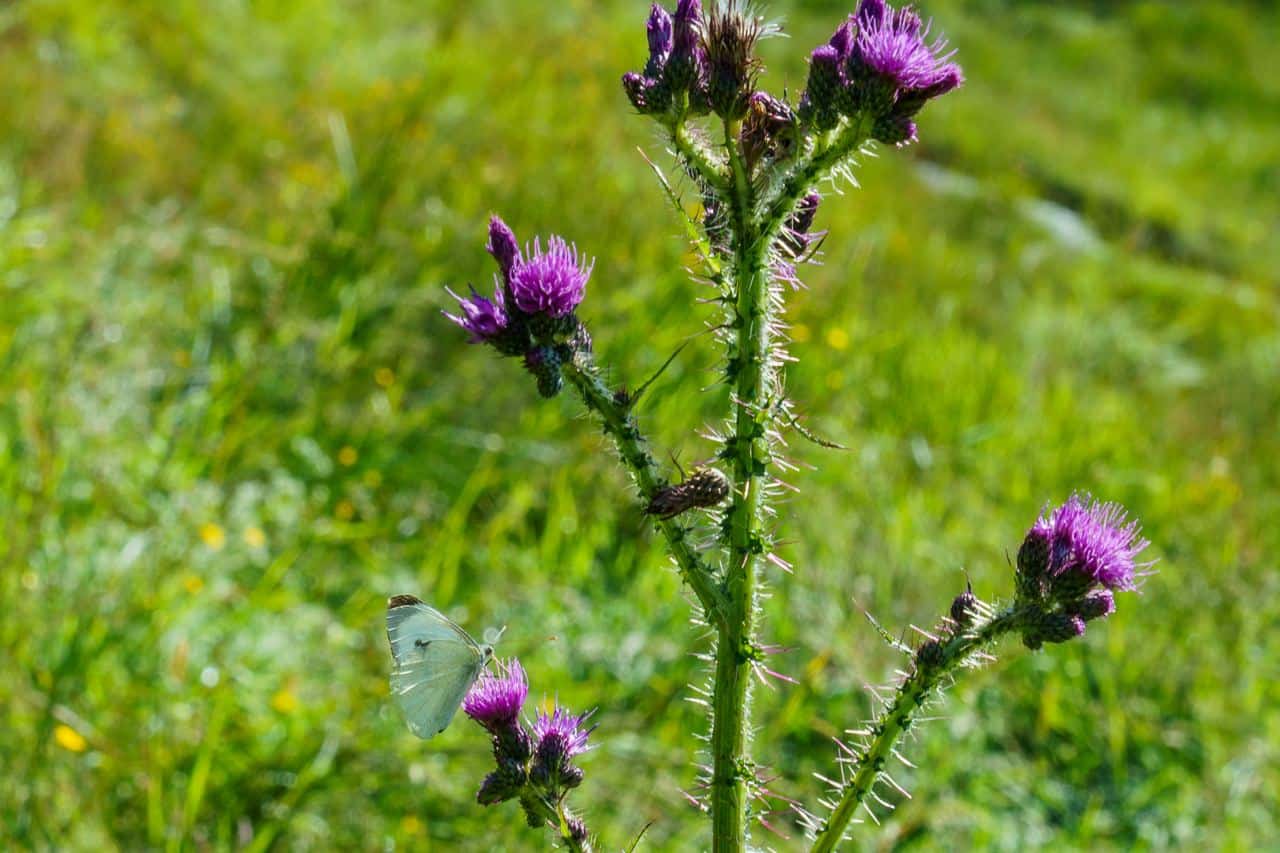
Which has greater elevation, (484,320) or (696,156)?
(696,156)

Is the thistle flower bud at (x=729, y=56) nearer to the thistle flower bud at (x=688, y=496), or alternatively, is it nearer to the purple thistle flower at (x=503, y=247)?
the purple thistle flower at (x=503, y=247)

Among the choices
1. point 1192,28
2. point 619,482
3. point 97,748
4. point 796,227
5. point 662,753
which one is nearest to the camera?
point 796,227

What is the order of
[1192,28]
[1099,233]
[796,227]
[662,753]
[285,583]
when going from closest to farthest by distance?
1. [796,227]
2. [662,753]
3. [285,583]
4. [1099,233]
5. [1192,28]

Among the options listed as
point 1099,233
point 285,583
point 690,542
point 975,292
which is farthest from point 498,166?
point 1099,233

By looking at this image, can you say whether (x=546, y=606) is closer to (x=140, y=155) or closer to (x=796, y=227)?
(x=796, y=227)

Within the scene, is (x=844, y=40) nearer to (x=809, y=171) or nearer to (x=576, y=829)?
(x=809, y=171)

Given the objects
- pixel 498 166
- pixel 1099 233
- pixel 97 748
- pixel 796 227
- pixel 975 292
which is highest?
pixel 1099 233

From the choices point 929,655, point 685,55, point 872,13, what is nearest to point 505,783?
point 929,655

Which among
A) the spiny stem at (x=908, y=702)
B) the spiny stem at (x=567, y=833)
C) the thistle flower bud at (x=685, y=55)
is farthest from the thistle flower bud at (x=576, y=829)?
the thistle flower bud at (x=685, y=55)
